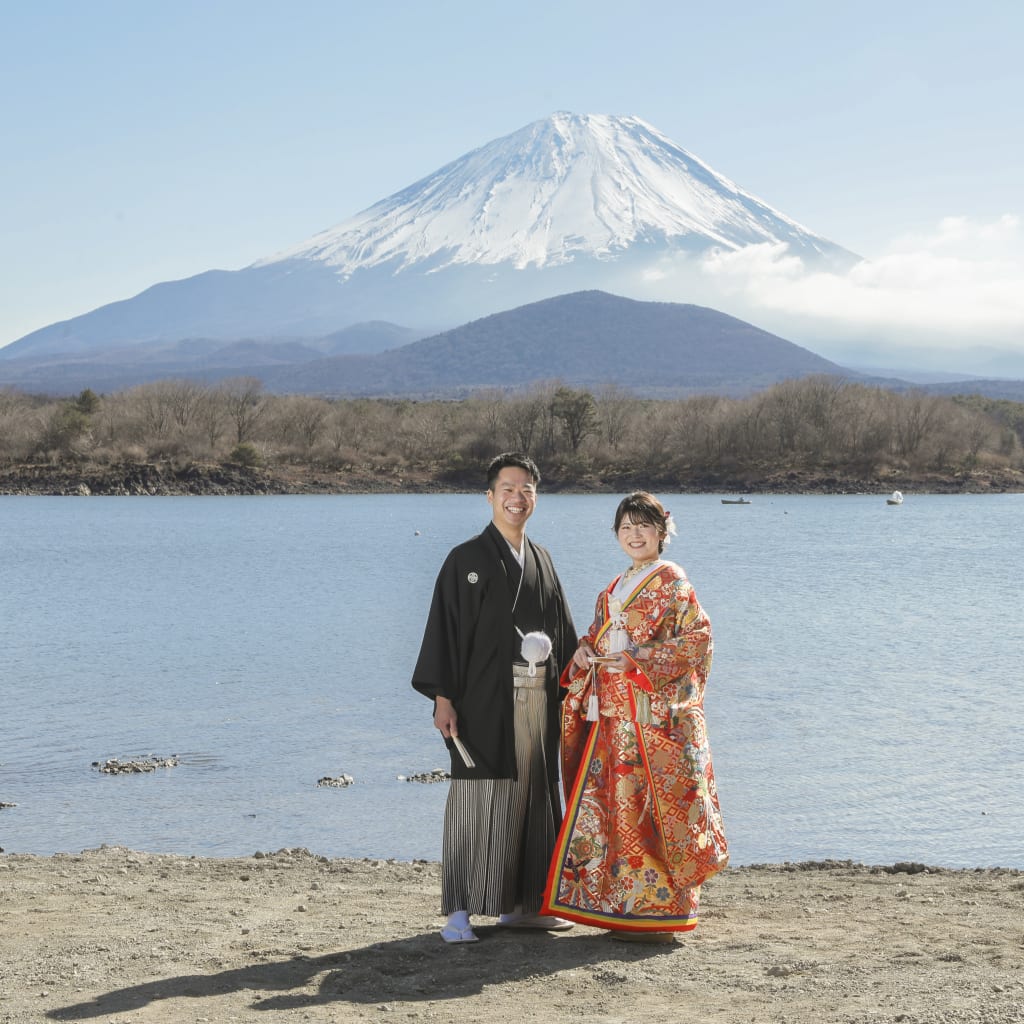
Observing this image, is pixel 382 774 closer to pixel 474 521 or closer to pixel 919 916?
pixel 919 916

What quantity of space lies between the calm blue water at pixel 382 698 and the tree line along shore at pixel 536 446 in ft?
115

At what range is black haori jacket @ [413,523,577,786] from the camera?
18.7ft

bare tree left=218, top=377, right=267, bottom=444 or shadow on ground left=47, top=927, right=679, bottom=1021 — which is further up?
bare tree left=218, top=377, right=267, bottom=444

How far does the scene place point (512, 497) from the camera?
5.76m

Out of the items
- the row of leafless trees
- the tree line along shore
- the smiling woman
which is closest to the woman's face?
the smiling woman

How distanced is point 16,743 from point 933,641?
13.9 m

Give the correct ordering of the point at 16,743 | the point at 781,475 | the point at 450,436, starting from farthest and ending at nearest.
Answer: the point at 450,436 < the point at 781,475 < the point at 16,743

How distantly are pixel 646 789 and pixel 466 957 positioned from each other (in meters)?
0.99

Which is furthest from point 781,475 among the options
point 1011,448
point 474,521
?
point 474,521

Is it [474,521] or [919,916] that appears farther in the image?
[474,521]

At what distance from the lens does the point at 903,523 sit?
175 ft

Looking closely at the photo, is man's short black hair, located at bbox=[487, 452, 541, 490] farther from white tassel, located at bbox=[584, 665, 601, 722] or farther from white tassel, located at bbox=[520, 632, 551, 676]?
white tassel, located at bbox=[584, 665, 601, 722]

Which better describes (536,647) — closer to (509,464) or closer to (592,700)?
(592,700)

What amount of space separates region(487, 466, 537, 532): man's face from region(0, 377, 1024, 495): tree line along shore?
222 ft
